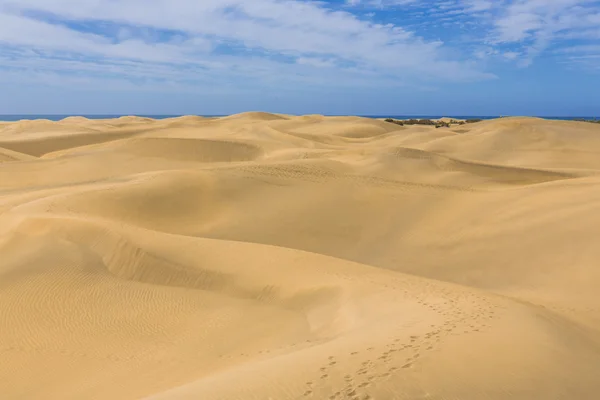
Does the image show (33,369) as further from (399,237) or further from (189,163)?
(189,163)

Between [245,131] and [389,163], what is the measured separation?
819 inches

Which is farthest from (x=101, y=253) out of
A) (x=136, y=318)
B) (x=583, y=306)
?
(x=583, y=306)

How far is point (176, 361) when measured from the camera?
6395 mm

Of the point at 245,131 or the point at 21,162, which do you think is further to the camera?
the point at 245,131

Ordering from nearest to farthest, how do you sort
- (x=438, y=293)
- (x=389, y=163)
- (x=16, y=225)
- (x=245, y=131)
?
(x=438, y=293), (x=16, y=225), (x=389, y=163), (x=245, y=131)

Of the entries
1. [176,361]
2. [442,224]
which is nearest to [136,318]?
[176,361]

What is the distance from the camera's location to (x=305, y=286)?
8.28 m

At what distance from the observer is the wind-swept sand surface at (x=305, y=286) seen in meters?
4.62

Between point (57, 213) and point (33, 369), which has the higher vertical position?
point (57, 213)

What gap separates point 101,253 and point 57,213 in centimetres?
279

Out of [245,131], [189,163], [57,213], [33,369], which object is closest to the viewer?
[33,369]

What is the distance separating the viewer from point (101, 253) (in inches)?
379

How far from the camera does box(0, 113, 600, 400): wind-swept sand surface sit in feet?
15.1

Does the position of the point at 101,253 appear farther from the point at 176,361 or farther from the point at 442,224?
the point at 442,224
